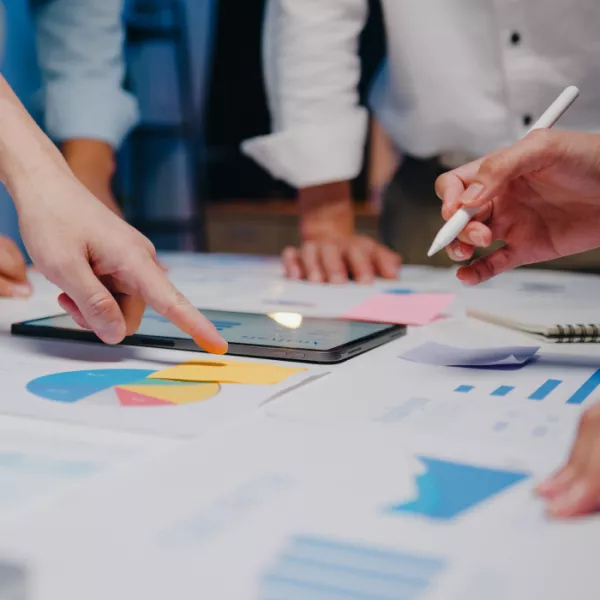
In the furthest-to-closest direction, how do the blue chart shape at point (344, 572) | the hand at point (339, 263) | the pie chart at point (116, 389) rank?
the hand at point (339, 263), the pie chart at point (116, 389), the blue chart shape at point (344, 572)

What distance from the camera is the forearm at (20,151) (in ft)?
2.13

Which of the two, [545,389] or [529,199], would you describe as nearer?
[545,389]

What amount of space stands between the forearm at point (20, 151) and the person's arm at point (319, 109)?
661mm

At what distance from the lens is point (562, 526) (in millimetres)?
322

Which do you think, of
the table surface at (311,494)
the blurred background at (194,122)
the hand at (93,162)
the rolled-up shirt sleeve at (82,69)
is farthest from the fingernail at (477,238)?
the blurred background at (194,122)

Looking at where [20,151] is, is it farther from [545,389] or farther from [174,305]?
[545,389]

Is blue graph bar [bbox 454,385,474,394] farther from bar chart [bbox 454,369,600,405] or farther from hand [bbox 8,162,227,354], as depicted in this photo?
hand [bbox 8,162,227,354]

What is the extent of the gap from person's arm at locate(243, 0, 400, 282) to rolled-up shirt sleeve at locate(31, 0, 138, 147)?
316mm

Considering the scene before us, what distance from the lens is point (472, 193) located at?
607mm

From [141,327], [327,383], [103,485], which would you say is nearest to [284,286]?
[141,327]

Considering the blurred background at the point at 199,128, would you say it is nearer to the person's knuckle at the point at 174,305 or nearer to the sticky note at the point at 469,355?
the sticky note at the point at 469,355

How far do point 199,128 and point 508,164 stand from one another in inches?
66.9

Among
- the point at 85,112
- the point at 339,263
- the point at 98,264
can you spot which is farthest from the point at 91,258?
the point at 85,112

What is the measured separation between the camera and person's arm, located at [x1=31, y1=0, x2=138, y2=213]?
1.44m
